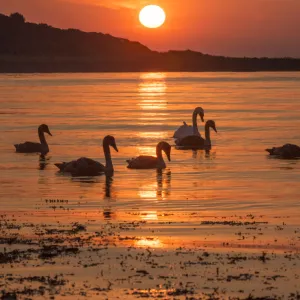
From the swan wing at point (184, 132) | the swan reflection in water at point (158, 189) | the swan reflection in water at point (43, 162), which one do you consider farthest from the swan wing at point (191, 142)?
the swan reflection in water at point (158, 189)

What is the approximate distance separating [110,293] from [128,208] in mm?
7089

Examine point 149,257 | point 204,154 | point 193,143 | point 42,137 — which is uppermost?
point 42,137

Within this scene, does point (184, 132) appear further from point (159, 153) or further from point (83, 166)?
point (83, 166)

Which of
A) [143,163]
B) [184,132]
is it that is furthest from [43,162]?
[184,132]

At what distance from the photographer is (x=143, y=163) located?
994 inches

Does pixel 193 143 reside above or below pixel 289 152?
above

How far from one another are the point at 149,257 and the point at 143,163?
40.1 ft

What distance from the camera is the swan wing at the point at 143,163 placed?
2527 centimetres

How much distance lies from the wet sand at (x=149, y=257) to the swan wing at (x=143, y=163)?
8174 mm

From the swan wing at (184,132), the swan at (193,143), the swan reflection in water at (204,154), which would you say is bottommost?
the swan reflection in water at (204,154)

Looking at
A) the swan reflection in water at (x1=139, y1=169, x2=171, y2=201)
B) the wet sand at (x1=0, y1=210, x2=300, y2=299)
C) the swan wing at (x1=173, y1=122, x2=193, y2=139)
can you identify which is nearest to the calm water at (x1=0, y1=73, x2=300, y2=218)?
the swan reflection in water at (x1=139, y1=169, x2=171, y2=201)

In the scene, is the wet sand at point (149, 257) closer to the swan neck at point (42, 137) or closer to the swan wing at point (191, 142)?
the swan neck at point (42, 137)

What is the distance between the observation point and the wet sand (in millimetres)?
11320

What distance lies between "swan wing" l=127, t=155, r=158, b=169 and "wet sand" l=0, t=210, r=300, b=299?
8.17m
